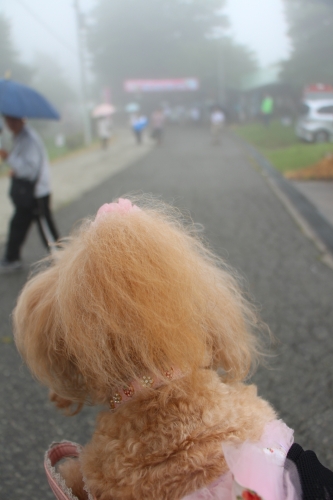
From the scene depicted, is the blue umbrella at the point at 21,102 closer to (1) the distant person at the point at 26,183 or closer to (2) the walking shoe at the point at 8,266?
(1) the distant person at the point at 26,183

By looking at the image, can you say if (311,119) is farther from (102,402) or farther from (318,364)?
(102,402)

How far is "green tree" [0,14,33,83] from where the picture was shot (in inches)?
997

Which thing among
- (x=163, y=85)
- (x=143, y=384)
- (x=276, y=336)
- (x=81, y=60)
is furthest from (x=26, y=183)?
(x=163, y=85)

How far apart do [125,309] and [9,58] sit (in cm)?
3121

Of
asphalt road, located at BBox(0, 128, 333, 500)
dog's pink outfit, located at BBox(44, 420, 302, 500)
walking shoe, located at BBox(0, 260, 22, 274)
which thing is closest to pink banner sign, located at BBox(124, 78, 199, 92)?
asphalt road, located at BBox(0, 128, 333, 500)

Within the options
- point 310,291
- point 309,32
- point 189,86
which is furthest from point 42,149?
point 189,86

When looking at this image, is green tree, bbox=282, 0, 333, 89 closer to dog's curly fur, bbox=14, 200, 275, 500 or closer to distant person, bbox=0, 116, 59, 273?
distant person, bbox=0, 116, 59, 273

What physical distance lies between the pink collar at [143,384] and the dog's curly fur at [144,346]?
12 mm

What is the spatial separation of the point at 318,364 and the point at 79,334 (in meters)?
2.20

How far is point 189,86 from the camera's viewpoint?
47594 mm

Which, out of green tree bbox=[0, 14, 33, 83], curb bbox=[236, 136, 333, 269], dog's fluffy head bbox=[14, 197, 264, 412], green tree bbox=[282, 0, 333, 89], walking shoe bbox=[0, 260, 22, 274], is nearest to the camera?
dog's fluffy head bbox=[14, 197, 264, 412]

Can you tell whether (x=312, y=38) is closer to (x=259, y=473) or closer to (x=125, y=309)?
(x=125, y=309)

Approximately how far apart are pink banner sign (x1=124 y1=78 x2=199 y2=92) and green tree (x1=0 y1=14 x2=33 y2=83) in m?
18.7

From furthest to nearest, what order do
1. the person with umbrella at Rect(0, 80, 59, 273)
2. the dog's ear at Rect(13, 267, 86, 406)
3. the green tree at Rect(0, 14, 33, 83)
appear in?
the green tree at Rect(0, 14, 33, 83) < the person with umbrella at Rect(0, 80, 59, 273) < the dog's ear at Rect(13, 267, 86, 406)
